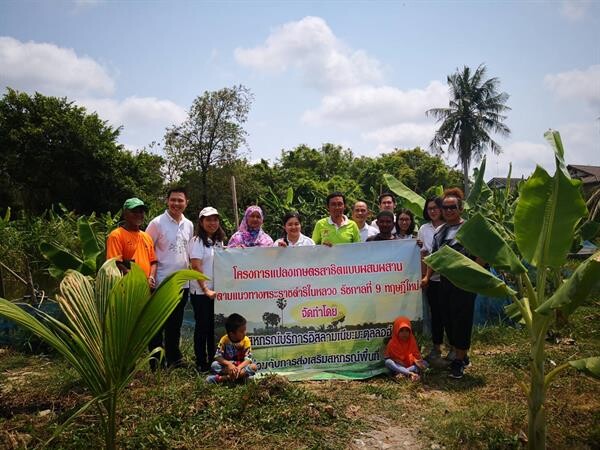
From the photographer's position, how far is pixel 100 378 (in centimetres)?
262

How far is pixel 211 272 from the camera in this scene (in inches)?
187

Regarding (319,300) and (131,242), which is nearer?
(131,242)

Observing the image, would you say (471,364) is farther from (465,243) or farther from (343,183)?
(343,183)

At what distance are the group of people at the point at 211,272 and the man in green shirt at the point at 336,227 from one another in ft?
0.95

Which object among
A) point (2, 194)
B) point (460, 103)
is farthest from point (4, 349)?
point (460, 103)

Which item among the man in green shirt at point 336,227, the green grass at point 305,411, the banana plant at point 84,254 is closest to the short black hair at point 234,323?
the green grass at point 305,411

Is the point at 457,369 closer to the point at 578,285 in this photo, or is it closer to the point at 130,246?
the point at 578,285

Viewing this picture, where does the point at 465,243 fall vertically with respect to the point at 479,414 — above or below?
above

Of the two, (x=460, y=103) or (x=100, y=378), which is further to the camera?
(x=460, y=103)

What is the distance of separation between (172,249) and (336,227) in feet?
6.14

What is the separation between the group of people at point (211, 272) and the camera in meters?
4.35

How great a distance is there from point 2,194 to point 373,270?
20389 mm

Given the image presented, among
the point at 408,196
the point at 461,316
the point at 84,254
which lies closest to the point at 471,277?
the point at 461,316

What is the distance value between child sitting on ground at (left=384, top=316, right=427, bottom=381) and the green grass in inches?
5.7
